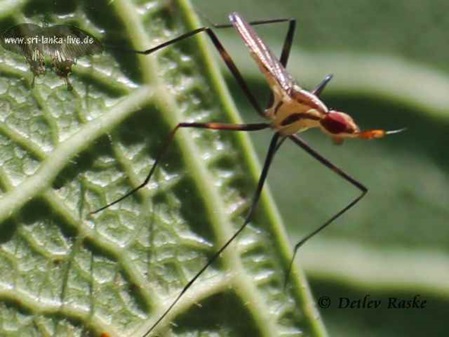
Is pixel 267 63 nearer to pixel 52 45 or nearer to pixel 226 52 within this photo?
pixel 226 52

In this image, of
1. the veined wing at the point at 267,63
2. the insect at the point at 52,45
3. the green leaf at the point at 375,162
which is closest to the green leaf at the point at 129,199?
the insect at the point at 52,45

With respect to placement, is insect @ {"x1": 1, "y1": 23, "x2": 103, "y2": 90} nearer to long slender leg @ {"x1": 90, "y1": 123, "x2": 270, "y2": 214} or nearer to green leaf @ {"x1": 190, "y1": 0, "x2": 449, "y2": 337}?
long slender leg @ {"x1": 90, "y1": 123, "x2": 270, "y2": 214}

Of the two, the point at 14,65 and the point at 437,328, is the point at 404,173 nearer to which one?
the point at 437,328

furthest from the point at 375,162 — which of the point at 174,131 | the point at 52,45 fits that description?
the point at 52,45

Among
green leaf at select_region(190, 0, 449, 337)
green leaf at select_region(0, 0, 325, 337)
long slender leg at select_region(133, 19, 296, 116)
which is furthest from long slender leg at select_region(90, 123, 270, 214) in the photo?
green leaf at select_region(190, 0, 449, 337)

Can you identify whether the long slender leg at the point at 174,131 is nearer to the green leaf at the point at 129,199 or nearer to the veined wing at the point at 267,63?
the green leaf at the point at 129,199

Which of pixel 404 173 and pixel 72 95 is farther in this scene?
pixel 404 173

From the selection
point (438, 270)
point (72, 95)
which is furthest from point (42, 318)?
point (438, 270)
